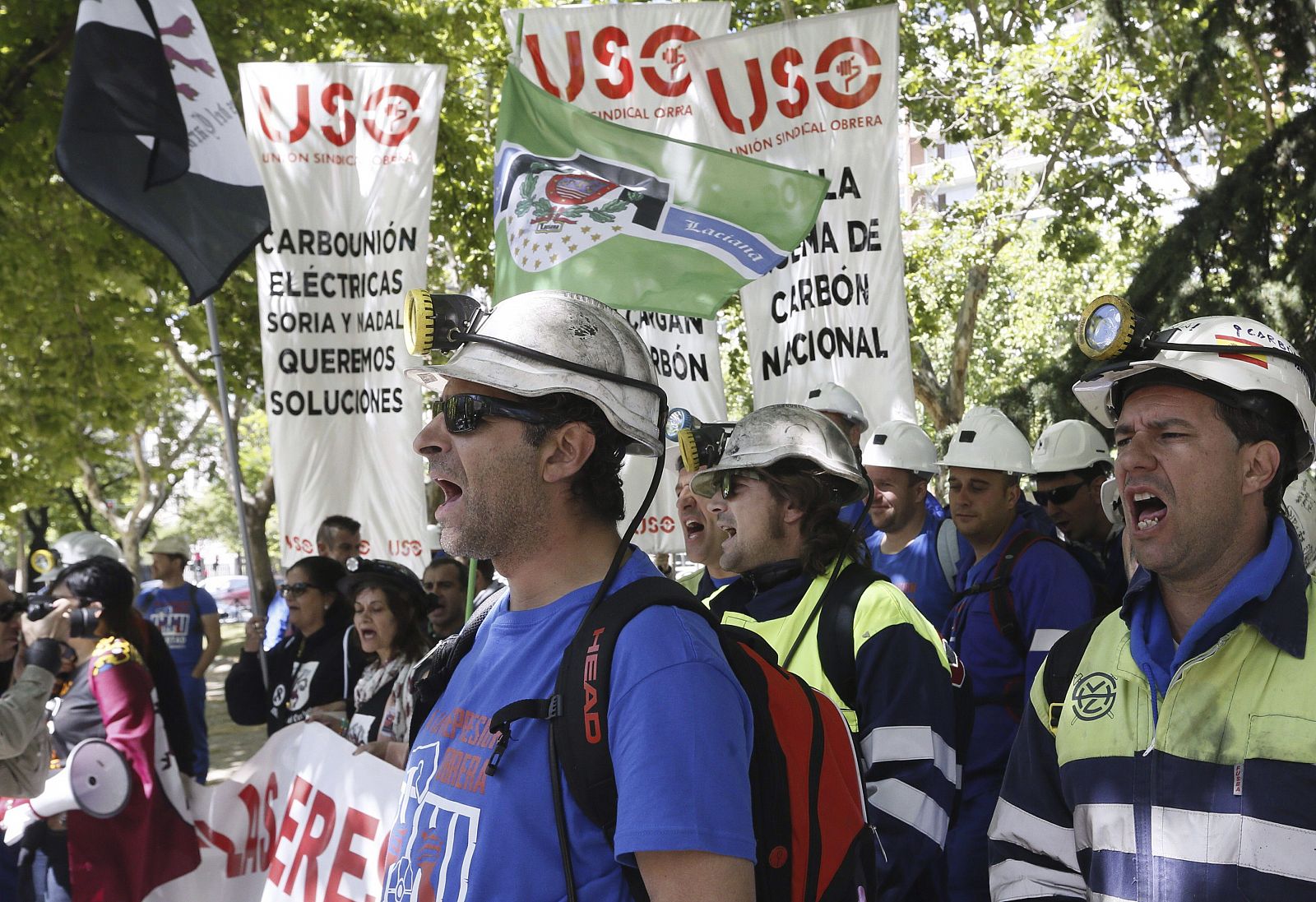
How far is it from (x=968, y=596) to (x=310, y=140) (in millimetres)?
5792

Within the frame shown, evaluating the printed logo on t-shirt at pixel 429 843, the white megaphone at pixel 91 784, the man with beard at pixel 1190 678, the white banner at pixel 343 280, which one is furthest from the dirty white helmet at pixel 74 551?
the man with beard at pixel 1190 678

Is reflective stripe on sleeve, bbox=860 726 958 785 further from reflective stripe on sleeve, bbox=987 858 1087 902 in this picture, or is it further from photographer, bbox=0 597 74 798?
photographer, bbox=0 597 74 798

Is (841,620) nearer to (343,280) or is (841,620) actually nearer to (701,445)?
(701,445)

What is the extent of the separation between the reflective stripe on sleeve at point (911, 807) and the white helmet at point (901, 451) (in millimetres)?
2546

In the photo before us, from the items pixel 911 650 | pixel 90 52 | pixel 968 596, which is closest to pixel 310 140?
pixel 90 52

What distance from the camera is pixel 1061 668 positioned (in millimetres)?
2289

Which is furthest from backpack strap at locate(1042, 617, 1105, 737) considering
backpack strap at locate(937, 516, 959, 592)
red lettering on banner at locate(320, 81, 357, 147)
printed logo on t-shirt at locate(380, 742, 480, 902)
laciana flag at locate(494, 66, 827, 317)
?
red lettering on banner at locate(320, 81, 357, 147)

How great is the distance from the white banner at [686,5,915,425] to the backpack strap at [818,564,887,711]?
10.7 feet

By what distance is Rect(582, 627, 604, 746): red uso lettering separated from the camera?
1.74 metres

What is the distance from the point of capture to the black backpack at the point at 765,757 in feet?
5.70

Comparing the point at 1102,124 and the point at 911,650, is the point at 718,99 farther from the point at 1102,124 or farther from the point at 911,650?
the point at 1102,124

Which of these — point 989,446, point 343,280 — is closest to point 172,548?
point 343,280

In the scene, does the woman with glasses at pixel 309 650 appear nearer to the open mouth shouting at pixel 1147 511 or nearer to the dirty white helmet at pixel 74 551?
the dirty white helmet at pixel 74 551

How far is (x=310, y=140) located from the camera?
329 inches
